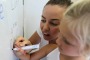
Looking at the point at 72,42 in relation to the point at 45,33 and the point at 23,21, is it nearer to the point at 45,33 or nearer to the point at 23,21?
the point at 45,33

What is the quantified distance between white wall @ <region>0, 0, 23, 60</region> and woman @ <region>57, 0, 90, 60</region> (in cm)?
21

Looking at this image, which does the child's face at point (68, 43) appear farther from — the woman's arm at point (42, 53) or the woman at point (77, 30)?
the woman's arm at point (42, 53)

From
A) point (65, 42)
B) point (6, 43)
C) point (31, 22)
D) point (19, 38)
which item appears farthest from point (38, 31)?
point (65, 42)

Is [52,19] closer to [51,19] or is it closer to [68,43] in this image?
[51,19]

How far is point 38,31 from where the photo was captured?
41.9 inches

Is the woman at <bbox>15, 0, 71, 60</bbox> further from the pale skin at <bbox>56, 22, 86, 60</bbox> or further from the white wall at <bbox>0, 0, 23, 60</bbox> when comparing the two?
the pale skin at <bbox>56, 22, 86, 60</bbox>

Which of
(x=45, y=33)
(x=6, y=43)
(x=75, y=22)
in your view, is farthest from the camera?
(x=45, y=33)

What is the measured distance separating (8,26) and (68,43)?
0.25 m

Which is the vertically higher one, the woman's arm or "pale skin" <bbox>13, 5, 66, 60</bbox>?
"pale skin" <bbox>13, 5, 66, 60</bbox>

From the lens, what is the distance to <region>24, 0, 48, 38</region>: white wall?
3.52ft

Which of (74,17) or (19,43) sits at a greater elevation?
(74,17)

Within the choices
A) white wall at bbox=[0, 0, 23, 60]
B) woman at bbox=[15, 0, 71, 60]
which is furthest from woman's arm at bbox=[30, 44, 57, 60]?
white wall at bbox=[0, 0, 23, 60]

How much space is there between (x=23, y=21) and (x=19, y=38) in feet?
0.50

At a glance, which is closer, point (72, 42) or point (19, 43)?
point (72, 42)
